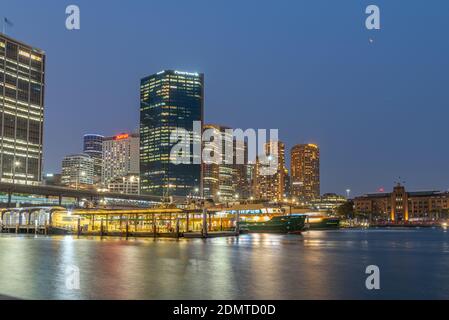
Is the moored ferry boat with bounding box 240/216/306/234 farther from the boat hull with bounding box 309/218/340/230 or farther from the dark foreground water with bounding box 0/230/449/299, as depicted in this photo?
the dark foreground water with bounding box 0/230/449/299

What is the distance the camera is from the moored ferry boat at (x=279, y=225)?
441 ft

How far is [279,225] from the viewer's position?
441ft

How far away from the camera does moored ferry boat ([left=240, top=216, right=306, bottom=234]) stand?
134m

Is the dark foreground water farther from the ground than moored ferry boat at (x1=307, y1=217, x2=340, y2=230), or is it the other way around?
the dark foreground water

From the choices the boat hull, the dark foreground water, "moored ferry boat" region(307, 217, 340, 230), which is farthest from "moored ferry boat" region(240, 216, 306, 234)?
the dark foreground water

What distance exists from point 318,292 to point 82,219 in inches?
4042

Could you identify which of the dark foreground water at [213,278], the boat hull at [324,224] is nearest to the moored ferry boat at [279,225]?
the boat hull at [324,224]

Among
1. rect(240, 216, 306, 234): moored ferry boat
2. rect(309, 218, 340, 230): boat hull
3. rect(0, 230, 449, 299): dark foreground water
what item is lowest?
rect(309, 218, 340, 230): boat hull
